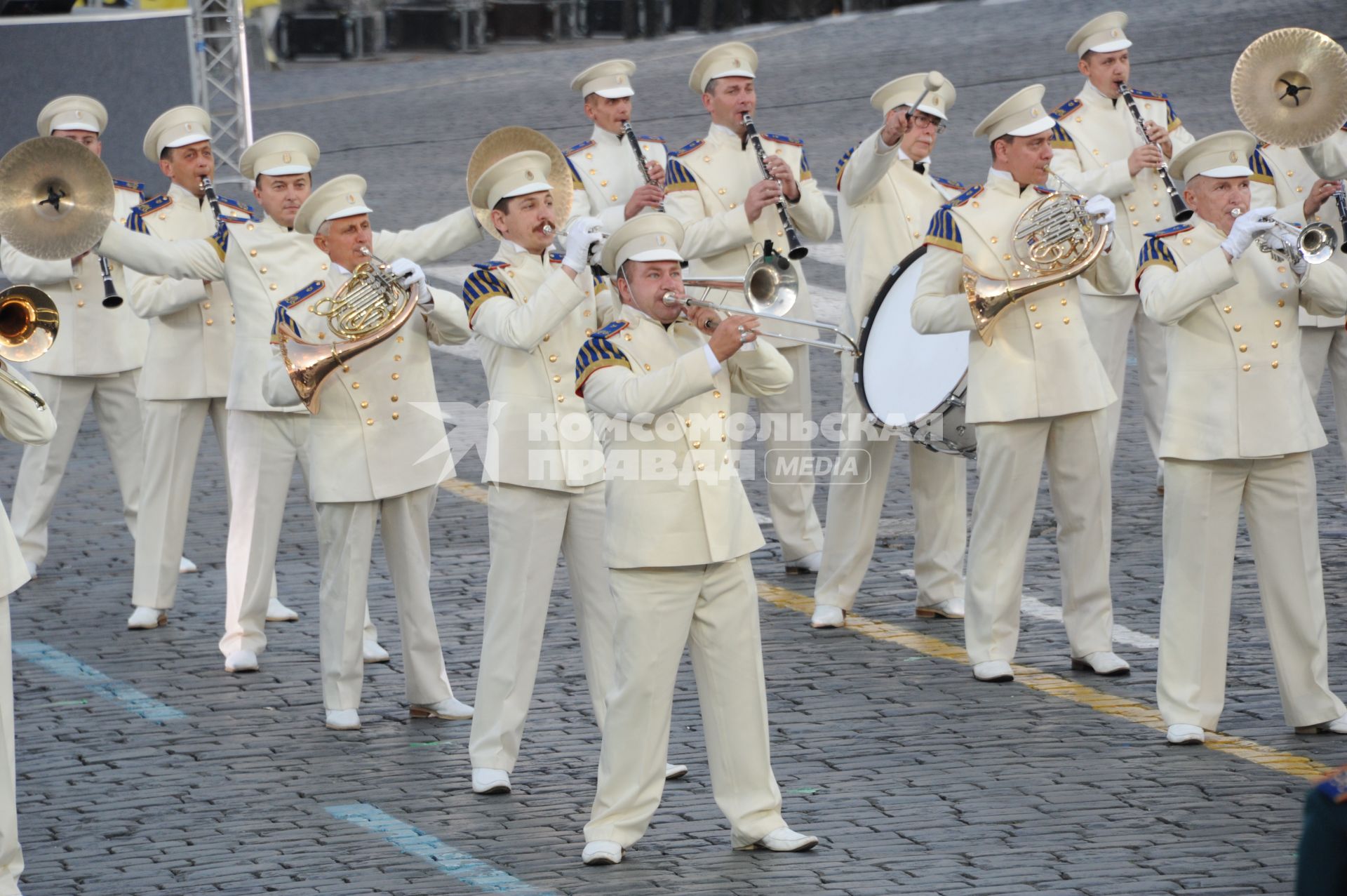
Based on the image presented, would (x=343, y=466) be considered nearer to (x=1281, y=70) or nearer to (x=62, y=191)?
(x=62, y=191)

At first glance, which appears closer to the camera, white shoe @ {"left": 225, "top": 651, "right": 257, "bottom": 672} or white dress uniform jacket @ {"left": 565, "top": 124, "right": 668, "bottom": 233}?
white shoe @ {"left": 225, "top": 651, "right": 257, "bottom": 672}

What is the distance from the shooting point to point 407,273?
756 centimetres

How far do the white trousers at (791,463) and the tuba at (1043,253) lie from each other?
1656 mm

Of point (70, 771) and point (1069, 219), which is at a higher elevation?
point (1069, 219)

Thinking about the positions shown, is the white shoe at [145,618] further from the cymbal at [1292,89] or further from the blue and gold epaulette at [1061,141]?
the cymbal at [1292,89]

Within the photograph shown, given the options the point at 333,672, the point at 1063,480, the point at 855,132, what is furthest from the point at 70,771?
the point at 855,132

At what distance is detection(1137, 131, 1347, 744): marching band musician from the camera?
745cm

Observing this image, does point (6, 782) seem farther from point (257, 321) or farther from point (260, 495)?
point (257, 321)

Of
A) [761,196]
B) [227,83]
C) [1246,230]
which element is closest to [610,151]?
[761,196]

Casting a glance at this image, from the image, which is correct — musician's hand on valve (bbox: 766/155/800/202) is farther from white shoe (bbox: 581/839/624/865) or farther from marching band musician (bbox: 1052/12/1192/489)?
white shoe (bbox: 581/839/624/865)

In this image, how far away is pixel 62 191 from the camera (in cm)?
849

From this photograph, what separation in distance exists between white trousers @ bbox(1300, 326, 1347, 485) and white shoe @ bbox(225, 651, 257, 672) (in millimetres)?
5030

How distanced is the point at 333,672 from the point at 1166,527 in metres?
3.18

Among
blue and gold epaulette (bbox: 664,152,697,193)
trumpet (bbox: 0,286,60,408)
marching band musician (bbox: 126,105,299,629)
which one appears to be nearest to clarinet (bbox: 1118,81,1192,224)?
blue and gold epaulette (bbox: 664,152,697,193)
